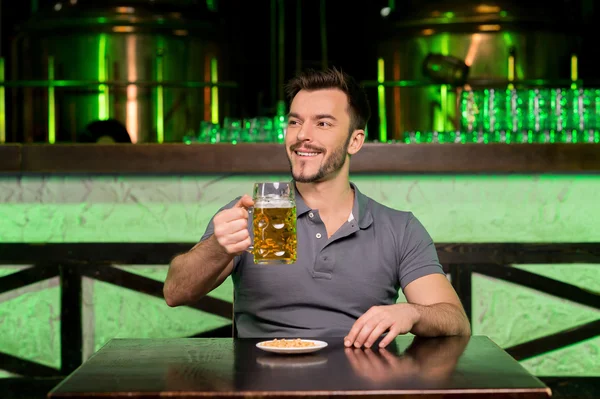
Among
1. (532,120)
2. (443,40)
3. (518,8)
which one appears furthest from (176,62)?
(532,120)

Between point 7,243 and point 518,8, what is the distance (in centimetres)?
374

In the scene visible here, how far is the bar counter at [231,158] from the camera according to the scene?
3.55 meters

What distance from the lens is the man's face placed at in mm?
2546

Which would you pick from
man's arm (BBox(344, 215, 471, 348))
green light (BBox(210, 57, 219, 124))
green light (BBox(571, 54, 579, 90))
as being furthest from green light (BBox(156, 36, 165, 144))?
man's arm (BBox(344, 215, 471, 348))

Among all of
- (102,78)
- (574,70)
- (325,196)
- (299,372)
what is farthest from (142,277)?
(574,70)

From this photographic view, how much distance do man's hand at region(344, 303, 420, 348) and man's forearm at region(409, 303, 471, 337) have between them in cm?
10

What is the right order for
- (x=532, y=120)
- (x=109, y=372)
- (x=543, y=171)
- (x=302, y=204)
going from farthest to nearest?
1. (x=532, y=120)
2. (x=543, y=171)
3. (x=302, y=204)
4. (x=109, y=372)

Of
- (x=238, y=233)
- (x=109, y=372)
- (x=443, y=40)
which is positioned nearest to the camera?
(x=109, y=372)

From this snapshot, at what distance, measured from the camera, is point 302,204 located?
260 cm

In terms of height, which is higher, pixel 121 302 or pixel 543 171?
pixel 543 171

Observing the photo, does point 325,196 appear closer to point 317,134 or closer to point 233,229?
point 317,134

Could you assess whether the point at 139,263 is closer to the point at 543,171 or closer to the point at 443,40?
the point at 543,171

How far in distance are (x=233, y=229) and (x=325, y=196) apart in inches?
27.6

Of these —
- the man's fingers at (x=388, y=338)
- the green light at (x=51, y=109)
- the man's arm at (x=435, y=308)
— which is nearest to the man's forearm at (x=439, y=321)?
the man's arm at (x=435, y=308)
